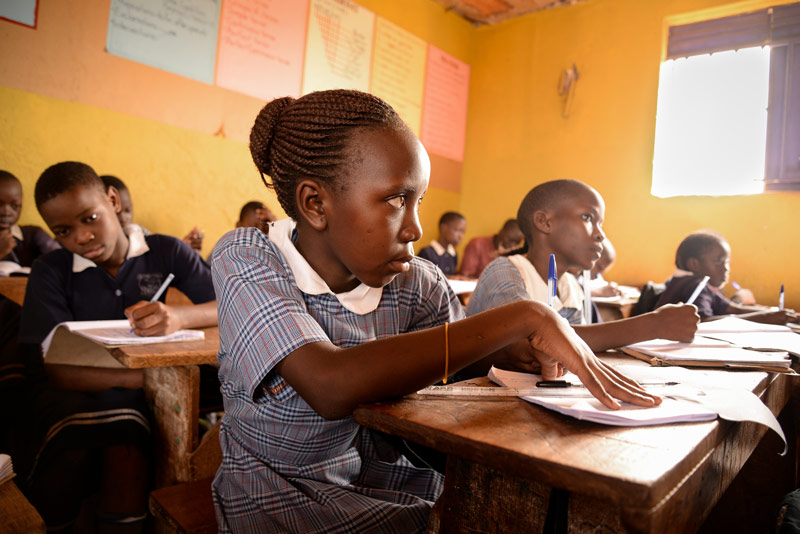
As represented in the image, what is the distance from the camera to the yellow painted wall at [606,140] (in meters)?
4.38

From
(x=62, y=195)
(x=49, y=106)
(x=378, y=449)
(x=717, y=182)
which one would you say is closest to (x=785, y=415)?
(x=378, y=449)

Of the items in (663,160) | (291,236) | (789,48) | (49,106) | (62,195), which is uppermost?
(789,48)

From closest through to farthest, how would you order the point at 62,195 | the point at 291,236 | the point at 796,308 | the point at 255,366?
the point at 255,366 → the point at 291,236 → the point at 62,195 → the point at 796,308

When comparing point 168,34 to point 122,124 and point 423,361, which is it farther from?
point 423,361

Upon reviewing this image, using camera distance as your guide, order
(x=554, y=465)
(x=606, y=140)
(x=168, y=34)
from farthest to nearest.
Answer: (x=606, y=140) → (x=168, y=34) → (x=554, y=465)

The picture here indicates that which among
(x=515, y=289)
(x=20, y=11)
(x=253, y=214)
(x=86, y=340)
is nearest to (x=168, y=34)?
(x=20, y=11)

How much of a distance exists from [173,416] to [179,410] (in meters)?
0.04

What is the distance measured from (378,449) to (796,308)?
14.6 ft

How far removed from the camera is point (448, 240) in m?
5.67

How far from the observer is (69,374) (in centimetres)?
159

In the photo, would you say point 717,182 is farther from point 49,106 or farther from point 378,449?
point 49,106

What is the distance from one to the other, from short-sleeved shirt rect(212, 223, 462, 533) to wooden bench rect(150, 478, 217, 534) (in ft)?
0.24

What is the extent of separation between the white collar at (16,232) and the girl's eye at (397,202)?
305 centimetres

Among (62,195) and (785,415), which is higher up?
(62,195)
